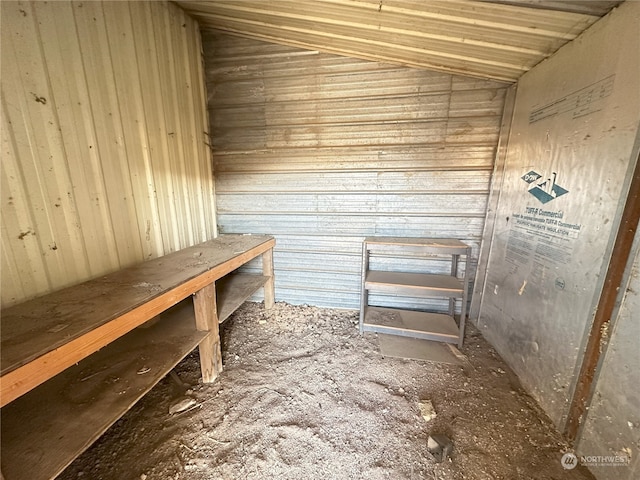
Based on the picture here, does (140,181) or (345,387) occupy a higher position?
(140,181)

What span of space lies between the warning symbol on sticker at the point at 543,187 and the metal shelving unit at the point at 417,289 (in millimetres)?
624

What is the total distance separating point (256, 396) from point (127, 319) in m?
1.08

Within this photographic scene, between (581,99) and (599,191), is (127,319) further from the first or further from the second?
(581,99)

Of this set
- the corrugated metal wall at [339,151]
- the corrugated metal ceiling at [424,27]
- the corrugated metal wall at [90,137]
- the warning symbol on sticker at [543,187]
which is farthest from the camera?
the corrugated metal wall at [339,151]

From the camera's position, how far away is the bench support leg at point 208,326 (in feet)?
5.90

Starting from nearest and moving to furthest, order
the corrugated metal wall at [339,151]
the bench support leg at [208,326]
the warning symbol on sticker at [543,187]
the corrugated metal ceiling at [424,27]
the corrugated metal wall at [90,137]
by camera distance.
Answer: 1. the corrugated metal wall at [90,137]
2. the corrugated metal ceiling at [424,27]
3. the warning symbol on sticker at [543,187]
4. the bench support leg at [208,326]
5. the corrugated metal wall at [339,151]

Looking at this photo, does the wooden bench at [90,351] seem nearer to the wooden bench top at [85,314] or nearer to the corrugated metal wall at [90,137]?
the wooden bench top at [85,314]

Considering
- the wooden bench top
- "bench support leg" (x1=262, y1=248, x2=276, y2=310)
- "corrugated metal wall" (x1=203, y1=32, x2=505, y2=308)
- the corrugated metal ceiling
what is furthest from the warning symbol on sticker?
"bench support leg" (x1=262, y1=248, x2=276, y2=310)

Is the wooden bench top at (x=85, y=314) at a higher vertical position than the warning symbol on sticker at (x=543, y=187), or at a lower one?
lower

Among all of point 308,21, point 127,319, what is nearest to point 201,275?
point 127,319

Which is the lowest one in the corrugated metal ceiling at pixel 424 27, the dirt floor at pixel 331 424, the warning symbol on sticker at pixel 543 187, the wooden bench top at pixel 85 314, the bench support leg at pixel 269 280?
the dirt floor at pixel 331 424

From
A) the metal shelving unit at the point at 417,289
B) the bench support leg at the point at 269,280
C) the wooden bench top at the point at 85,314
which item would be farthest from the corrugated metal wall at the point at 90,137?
the metal shelving unit at the point at 417,289

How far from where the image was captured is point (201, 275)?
170 centimetres

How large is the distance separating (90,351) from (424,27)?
264 centimetres
